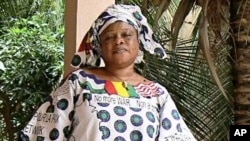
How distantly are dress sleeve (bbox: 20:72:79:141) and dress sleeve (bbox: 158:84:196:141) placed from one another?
0.26 m

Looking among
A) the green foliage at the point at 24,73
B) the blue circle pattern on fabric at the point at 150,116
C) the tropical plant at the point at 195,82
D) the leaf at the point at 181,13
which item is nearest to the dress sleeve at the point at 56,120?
the blue circle pattern on fabric at the point at 150,116

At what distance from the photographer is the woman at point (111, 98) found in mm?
1712

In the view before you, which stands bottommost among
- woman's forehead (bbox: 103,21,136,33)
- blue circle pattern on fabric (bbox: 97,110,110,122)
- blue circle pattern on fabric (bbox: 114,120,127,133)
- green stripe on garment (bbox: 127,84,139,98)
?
blue circle pattern on fabric (bbox: 114,120,127,133)

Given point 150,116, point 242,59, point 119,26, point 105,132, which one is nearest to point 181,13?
point 242,59

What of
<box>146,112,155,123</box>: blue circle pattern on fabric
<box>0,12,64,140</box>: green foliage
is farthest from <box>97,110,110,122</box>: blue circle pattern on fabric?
<box>0,12,64,140</box>: green foliage

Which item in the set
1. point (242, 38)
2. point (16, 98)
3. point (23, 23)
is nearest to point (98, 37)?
point (242, 38)

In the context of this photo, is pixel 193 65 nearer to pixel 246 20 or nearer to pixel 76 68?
pixel 246 20

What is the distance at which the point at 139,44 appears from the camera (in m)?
1.87

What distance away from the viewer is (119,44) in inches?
70.1

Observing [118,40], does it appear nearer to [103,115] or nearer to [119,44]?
[119,44]

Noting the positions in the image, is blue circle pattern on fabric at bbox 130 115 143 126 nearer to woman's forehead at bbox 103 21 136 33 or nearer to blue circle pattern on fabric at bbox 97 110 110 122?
blue circle pattern on fabric at bbox 97 110 110 122

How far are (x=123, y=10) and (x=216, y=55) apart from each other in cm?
94

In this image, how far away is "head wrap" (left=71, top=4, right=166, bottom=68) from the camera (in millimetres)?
1823

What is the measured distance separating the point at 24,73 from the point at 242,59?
204 cm
